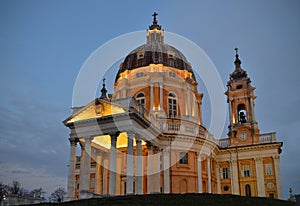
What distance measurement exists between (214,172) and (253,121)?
8.81 metres

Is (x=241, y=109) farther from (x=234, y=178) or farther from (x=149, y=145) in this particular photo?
(x=149, y=145)

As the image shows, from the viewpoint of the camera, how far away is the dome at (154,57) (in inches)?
1651

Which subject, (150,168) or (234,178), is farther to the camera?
(234,178)

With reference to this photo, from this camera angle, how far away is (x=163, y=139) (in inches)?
1323

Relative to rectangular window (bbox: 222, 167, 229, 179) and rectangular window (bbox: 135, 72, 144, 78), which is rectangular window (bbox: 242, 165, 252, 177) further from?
rectangular window (bbox: 135, 72, 144, 78)

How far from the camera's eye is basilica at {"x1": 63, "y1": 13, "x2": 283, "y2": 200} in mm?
27281

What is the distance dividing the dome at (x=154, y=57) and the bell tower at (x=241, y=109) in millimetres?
6692

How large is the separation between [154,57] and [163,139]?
41.1 feet

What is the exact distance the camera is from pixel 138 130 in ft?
90.1

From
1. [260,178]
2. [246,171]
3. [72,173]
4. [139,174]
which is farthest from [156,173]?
[260,178]

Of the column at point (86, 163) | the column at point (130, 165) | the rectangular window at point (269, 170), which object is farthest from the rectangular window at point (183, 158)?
the rectangular window at point (269, 170)

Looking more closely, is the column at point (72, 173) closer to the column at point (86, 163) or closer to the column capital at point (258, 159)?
the column at point (86, 163)

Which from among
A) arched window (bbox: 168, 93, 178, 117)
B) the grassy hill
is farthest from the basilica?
the grassy hill

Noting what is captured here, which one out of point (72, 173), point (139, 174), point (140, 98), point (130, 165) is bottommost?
point (139, 174)
